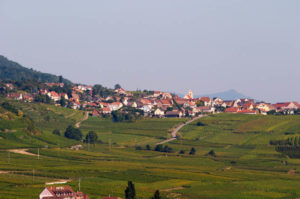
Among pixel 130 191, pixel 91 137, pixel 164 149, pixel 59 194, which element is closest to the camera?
pixel 130 191

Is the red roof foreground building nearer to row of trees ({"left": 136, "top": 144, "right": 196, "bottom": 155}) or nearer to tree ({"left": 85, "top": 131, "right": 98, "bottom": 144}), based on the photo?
row of trees ({"left": 136, "top": 144, "right": 196, "bottom": 155})

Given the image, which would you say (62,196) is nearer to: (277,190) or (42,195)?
(42,195)

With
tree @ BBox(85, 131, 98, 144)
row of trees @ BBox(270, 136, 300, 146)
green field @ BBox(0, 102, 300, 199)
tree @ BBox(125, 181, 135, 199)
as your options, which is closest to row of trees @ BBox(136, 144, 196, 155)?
green field @ BBox(0, 102, 300, 199)

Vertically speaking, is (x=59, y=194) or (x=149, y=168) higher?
(x=149, y=168)

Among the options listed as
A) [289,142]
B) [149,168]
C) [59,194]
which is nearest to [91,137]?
[149,168]

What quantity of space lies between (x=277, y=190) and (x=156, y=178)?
24858 mm

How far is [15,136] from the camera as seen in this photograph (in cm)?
17762

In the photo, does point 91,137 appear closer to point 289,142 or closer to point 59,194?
point 289,142

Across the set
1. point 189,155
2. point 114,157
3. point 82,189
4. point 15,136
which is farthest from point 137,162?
point 82,189

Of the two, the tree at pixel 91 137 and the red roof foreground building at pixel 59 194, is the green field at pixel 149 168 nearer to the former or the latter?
the tree at pixel 91 137

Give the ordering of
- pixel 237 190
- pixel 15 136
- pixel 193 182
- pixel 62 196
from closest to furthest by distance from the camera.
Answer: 1. pixel 62 196
2. pixel 237 190
3. pixel 193 182
4. pixel 15 136

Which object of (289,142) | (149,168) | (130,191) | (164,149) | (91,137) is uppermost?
(91,137)

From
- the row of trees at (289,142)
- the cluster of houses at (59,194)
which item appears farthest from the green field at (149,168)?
the cluster of houses at (59,194)

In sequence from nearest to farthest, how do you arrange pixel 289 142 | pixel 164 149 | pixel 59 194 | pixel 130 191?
1. pixel 130 191
2. pixel 59 194
3. pixel 164 149
4. pixel 289 142
